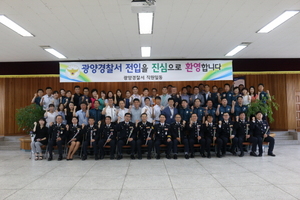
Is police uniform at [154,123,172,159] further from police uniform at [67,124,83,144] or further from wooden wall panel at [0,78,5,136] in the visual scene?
wooden wall panel at [0,78,5,136]

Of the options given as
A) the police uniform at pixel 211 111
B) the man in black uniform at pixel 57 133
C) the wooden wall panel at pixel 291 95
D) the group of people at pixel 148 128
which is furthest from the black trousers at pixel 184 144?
the wooden wall panel at pixel 291 95

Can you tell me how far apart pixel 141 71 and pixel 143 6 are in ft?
13.2

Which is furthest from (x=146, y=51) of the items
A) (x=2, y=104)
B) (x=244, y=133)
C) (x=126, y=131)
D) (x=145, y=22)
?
(x=2, y=104)

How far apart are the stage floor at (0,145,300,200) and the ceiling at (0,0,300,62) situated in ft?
11.7

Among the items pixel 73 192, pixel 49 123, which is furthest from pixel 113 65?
pixel 73 192

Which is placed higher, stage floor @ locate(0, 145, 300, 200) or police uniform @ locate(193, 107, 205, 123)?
police uniform @ locate(193, 107, 205, 123)

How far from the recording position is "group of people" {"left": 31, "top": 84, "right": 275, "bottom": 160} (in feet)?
22.5

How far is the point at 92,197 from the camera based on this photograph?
372 centimetres

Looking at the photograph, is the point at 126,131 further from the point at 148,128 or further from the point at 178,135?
the point at 178,135

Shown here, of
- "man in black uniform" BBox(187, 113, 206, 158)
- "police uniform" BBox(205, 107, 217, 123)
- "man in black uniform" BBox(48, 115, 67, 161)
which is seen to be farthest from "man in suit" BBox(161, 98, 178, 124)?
"man in black uniform" BBox(48, 115, 67, 161)

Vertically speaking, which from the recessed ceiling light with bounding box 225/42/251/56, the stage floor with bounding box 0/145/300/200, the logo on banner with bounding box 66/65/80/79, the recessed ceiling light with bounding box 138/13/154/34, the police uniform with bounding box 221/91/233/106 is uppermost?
the recessed ceiling light with bounding box 138/13/154/34

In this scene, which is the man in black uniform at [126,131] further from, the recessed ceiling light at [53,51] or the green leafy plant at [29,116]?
the recessed ceiling light at [53,51]

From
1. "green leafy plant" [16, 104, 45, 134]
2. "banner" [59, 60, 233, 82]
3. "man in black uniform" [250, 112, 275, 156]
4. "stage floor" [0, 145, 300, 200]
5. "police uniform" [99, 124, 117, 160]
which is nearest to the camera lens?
"stage floor" [0, 145, 300, 200]

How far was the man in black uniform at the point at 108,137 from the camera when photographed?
6793 mm
